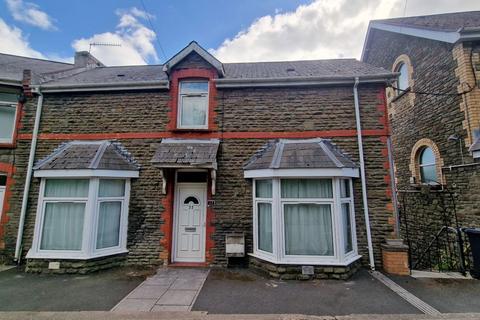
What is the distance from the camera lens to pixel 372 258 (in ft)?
19.9

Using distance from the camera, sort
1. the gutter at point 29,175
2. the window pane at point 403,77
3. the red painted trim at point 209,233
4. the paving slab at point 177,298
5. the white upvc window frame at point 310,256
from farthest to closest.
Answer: the window pane at point 403,77, the gutter at point 29,175, the red painted trim at point 209,233, the white upvc window frame at point 310,256, the paving slab at point 177,298

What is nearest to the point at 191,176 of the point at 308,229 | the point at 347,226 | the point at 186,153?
the point at 186,153

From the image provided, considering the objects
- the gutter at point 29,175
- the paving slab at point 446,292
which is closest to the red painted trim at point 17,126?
the gutter at point 29,175

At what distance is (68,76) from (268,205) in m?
9.14

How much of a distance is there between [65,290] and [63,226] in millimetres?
2009

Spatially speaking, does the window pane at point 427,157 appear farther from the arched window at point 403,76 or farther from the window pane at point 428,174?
the arched window at point 403,76

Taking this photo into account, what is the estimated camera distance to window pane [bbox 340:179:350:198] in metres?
6.02

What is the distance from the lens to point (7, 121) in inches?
288

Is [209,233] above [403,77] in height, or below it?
below

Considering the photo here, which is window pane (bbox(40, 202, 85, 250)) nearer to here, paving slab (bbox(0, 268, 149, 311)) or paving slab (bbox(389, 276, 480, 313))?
paving slab (bbox(0, 268, 149, 311))

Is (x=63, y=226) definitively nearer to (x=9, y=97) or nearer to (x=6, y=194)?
(x=6, y=194)

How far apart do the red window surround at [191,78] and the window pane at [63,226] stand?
→ 3544mm

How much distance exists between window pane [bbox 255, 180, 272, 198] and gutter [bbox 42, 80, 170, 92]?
427 cm

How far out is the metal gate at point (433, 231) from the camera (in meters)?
6.95
